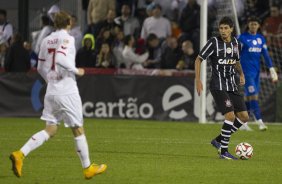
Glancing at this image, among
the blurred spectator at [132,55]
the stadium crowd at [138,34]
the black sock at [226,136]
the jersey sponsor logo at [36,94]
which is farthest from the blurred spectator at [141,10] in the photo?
the black sock at [226,136]

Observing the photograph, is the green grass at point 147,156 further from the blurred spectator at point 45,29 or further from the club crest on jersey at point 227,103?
the blurred spectator at point 45,29

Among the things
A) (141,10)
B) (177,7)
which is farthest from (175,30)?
→ (141,10)

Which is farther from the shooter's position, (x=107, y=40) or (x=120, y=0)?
(x=120, y=0)

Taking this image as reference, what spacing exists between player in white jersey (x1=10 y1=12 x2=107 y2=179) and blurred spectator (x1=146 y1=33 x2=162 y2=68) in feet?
41.6

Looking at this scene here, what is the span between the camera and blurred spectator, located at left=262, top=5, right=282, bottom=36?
2350 cm

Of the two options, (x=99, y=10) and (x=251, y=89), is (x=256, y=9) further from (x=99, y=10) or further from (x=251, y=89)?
(x=251, y=89)

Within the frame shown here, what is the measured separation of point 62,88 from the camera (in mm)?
11250

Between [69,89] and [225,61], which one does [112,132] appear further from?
[69,89]

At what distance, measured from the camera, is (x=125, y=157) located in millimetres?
13797

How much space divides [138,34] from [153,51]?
4.37 ft

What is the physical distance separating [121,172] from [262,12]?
13986 millimetres

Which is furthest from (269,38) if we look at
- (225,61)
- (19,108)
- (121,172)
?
(121,172)

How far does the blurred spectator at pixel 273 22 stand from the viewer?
2350 centimetres

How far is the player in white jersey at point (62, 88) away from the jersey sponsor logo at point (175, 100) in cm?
1101
